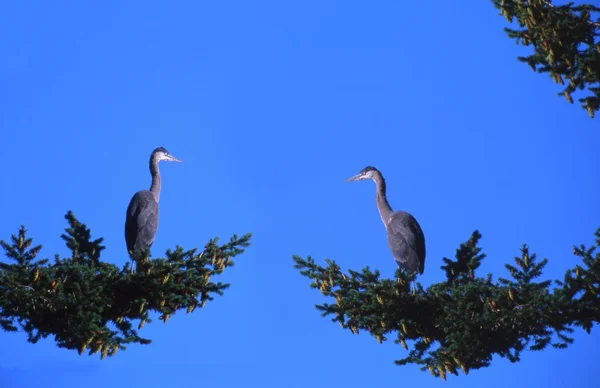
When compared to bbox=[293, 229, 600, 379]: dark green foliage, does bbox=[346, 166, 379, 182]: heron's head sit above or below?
above

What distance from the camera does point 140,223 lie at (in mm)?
14789

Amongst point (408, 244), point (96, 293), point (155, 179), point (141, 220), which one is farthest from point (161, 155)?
point (96, 293)

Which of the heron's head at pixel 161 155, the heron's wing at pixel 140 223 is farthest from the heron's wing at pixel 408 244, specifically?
the heron's head at pixel 161 155

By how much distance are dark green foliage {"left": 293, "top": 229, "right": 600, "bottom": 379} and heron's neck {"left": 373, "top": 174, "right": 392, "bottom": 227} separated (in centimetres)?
560

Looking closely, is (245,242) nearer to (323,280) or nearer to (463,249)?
(323,280)

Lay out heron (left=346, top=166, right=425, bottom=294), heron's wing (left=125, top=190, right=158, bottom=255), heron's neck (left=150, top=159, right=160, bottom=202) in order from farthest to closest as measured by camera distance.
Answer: heron's neck (left=150, top=159, right=160, bottom=202)
heron (left=346, top=166, right=425, bottom=294)
heron's wing (left=125, top=190, right=158, bottom=255)

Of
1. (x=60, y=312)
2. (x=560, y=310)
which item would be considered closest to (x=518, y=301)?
(x=560, y=310)

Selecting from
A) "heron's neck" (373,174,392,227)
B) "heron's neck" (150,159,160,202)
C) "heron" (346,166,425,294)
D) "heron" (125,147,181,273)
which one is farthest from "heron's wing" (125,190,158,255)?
"heron's neck" (373,174,392,227)

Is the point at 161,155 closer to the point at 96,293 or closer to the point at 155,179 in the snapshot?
the point at 155,179

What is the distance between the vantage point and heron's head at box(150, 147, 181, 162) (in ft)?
56.1

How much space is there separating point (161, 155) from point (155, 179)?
3.43ft

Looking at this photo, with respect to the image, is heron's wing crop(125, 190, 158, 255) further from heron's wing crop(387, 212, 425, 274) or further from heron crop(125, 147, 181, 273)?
heron's wing crop(387, 212, 425, 274)

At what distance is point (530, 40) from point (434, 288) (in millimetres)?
3370

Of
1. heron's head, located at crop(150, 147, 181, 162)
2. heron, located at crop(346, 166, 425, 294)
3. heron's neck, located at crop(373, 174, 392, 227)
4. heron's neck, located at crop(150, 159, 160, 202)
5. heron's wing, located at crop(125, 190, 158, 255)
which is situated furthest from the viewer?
heron's head, located at crop(150, 147, 181, 162)
